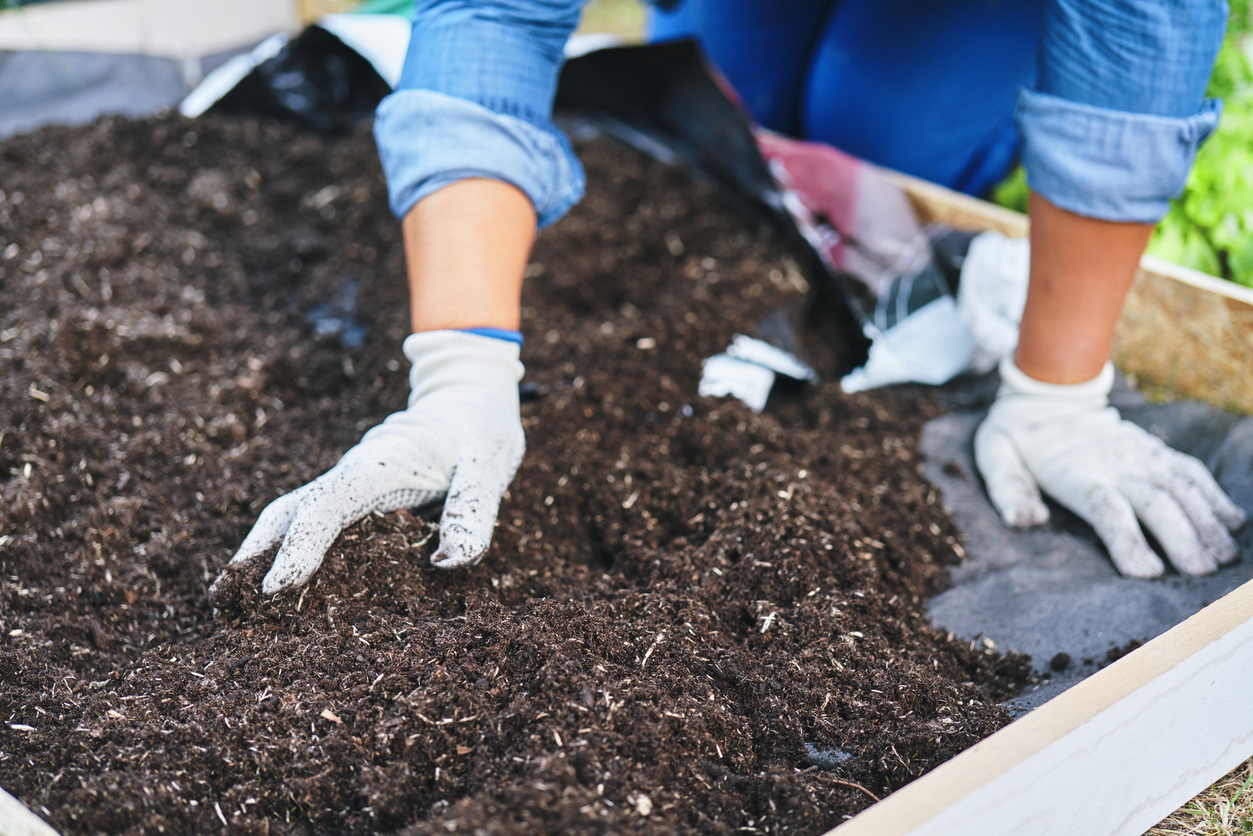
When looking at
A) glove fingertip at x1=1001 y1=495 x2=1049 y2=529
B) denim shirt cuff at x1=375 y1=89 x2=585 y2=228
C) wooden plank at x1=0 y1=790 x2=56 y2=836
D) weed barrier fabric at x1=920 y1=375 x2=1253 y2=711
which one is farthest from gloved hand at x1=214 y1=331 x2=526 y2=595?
glove fingertip at x1=1001 y1=495 x2=1049 y2=529

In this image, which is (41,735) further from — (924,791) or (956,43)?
(956,43)

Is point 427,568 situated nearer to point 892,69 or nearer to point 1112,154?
point 1112,154

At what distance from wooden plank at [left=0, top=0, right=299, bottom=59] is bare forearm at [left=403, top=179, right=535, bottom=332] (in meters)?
1.98

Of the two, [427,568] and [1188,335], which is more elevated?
[1188,335]

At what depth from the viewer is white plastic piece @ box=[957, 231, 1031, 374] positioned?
A: 1.94m

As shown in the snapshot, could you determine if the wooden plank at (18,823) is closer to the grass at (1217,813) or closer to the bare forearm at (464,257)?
the bare forearm at (464,257)

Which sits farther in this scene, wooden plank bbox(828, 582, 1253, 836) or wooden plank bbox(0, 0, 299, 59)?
wooden plank bbox(0, 0, 299, 59)

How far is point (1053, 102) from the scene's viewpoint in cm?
142

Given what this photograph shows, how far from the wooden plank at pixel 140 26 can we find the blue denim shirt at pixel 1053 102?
189 cm

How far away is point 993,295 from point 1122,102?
65 cm

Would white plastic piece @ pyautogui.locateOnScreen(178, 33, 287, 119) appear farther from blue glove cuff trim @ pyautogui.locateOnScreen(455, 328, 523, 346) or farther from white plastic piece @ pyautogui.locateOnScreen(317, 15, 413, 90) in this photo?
blue glove cuff trim @ pyautogui.locateOnScreen(455, 328, 523, 346)

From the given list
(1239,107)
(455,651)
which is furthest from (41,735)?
(1239,107)

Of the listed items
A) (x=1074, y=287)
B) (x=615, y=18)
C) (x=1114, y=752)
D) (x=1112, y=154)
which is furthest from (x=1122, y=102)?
(x=615, y=18)

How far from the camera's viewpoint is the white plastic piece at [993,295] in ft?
6.35
